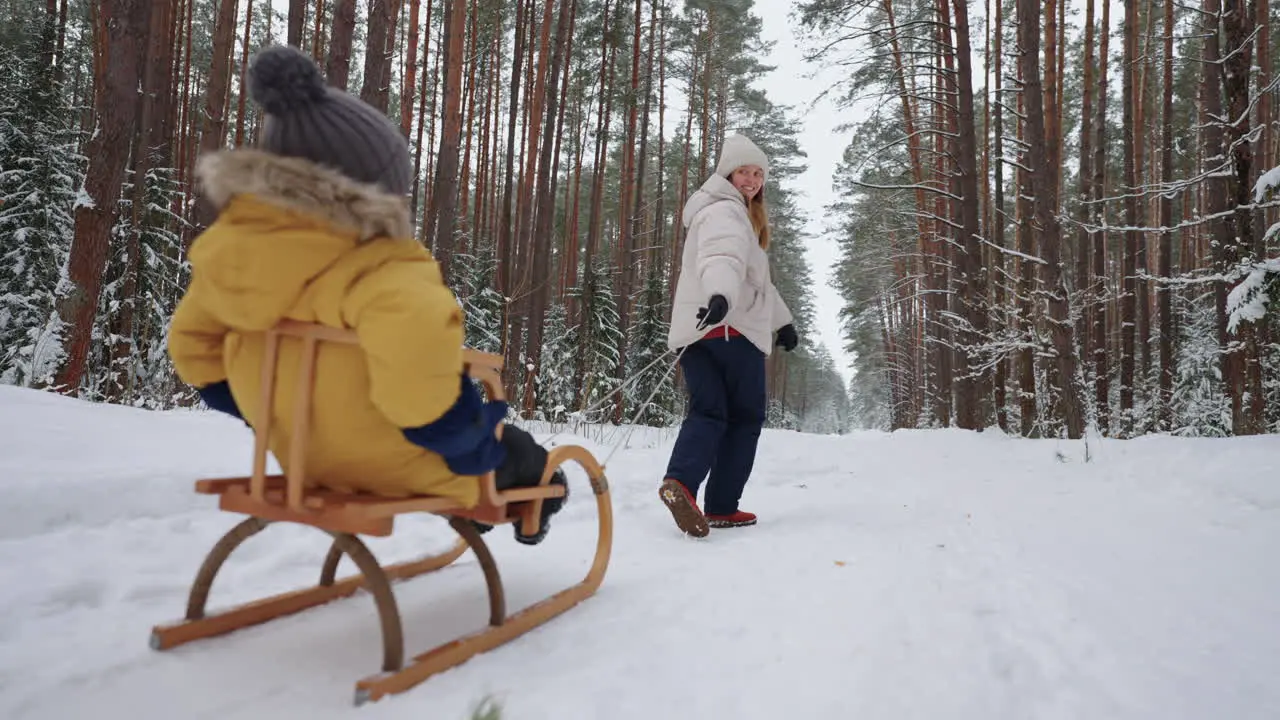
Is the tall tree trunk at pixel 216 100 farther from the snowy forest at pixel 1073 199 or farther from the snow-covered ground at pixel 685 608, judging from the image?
the snowy forest at pixel 1073 199

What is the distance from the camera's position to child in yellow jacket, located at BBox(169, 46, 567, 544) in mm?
1547

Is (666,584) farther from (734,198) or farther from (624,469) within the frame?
(624,469)

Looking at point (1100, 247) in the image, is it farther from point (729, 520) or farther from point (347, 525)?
point (347, 525)

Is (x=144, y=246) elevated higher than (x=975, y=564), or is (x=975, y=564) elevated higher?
(x=144, y=246)

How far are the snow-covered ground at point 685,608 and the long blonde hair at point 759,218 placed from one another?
171cm

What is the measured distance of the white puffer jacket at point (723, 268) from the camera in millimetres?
3641

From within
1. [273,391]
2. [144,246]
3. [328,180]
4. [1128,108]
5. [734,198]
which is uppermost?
[1128,108]

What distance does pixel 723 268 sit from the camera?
11.7 ft

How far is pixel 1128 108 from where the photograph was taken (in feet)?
48.5

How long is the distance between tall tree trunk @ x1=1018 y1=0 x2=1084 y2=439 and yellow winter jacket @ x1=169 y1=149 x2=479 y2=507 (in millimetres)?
8819

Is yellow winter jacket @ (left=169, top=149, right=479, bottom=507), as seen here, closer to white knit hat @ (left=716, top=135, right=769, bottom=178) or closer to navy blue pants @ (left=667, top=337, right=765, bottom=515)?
navy blue pants @ (left=667, top=337, right=765, bottom=515)

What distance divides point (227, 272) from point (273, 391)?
0.32 m

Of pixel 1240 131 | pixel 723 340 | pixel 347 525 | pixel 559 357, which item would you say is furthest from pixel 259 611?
pixel 559 357

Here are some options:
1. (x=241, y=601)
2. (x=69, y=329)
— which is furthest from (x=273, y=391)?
(x=69, y=329)
